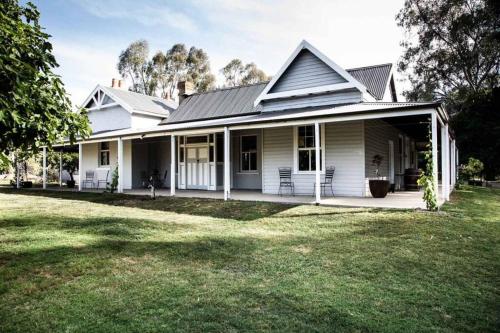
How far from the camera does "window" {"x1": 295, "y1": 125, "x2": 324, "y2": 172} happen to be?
502 inches

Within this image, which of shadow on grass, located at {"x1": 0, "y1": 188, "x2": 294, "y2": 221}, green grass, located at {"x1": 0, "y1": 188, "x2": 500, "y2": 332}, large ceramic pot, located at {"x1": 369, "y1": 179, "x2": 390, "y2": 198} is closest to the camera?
green grass, located at {"x1": 0, "y1": 188, "x2": 500, "y2": 332}

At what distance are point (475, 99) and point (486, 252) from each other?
89.1 feet

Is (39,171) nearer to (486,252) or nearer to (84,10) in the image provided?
(84,10)

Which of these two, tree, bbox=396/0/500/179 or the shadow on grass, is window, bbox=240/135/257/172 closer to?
the shadow on grass

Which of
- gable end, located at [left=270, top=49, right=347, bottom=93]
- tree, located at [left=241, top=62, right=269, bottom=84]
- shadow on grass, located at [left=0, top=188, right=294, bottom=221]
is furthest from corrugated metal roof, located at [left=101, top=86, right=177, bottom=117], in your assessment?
tree, located at [left=241, top=62, right=269, bottom=84]

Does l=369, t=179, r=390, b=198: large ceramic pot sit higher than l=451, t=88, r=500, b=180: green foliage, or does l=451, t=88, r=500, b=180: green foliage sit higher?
l=451, t=88, r=500, b=180: green foliage

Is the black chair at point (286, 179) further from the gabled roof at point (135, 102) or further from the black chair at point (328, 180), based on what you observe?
the gabled roof at point (135, 102)

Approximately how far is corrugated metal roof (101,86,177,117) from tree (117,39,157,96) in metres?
24.0

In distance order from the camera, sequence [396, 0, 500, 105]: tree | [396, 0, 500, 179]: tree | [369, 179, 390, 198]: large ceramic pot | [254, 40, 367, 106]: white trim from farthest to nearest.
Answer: [396, 0, 500, 105]: tree
[396, 0, 500, 179]: tree
[254, 40, 367, 106]: white trim
[369, 179, 390, 198]: large ceramic pot

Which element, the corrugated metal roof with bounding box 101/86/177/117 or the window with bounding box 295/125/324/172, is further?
the corrugated metal roof with bounding box 101/86/177/117

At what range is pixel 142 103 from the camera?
20.2 metres

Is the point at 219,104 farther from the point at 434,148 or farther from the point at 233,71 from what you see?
the point at 233,71

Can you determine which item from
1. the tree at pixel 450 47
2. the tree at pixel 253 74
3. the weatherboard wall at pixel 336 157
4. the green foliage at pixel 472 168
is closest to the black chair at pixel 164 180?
the weatherboard wall at pixel 336 157

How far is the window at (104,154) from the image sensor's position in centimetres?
1914
